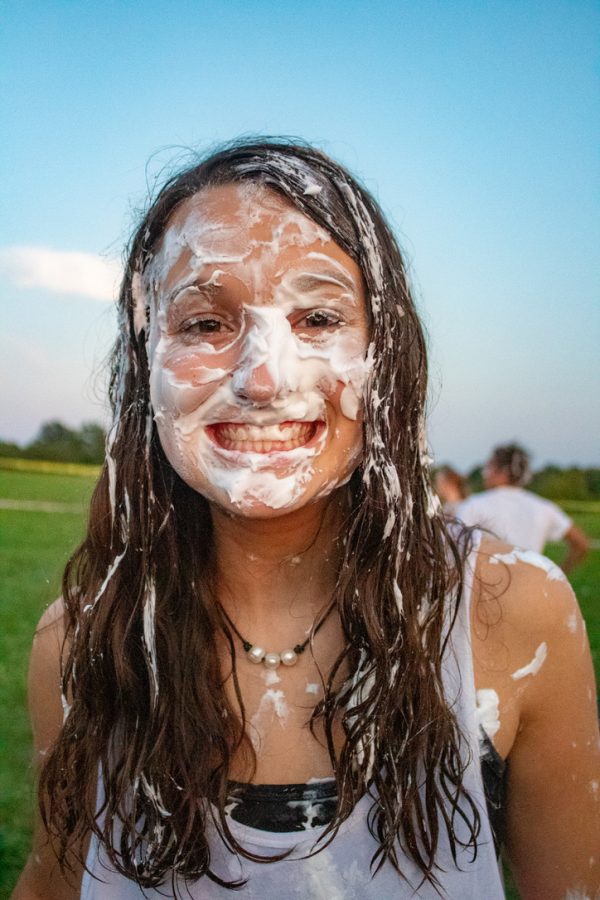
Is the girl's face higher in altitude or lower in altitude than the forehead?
lower

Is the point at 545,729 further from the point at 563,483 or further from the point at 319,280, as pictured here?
the point at 563,483

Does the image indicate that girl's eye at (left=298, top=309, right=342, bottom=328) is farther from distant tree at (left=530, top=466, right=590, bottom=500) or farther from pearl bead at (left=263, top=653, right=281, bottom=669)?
distant tree at (left=530, top=466, right=590, bottom=500)

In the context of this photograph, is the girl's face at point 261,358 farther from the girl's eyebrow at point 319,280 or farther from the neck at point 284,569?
the neck at point 284,569

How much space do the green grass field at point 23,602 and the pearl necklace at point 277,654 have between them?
0.49 meters

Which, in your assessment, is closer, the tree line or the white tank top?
the white tank top

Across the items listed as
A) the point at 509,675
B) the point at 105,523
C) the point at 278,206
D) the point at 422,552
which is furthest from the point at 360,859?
the point at 278,206

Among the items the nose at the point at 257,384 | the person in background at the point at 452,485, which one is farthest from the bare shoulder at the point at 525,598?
the person in background at the point at 452,485

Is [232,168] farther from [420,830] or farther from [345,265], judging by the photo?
[420,830]

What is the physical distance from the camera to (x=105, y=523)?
5.29ft

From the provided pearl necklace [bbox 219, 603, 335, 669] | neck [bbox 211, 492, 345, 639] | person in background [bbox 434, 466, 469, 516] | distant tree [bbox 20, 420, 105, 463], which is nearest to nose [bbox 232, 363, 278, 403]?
neck [bbox 211, 492, 345, 639]

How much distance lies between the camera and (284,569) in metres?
1.56

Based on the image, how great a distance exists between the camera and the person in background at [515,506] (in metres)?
5.28

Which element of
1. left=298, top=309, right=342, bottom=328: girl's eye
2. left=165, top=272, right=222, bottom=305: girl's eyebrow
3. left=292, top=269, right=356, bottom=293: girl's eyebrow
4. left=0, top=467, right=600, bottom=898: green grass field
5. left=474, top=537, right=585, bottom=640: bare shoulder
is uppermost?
left=292, top=269, right=356, bottom=293: girl's eyebrow

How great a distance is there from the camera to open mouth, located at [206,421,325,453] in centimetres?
143
